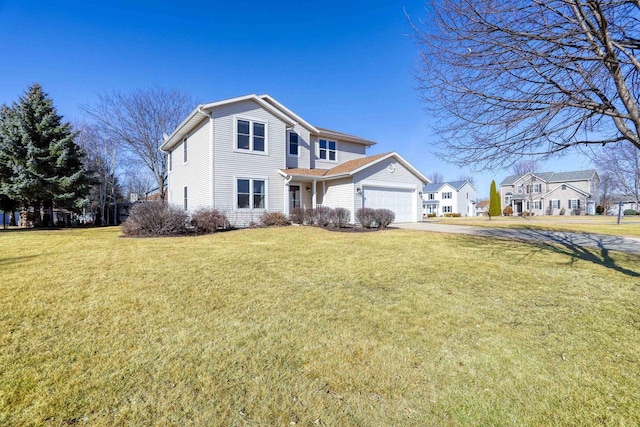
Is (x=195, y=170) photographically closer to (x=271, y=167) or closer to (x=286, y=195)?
(x=271, y=167)

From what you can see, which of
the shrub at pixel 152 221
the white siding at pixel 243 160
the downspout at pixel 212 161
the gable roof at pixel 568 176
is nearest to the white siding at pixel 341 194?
the white siding at pixel 243 160

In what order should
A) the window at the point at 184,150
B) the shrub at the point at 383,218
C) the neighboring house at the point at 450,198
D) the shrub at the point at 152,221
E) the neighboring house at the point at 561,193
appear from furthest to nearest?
1. the neighboring house at the point at 450,198
2. the neighboring house at the point at 561,193
3. the window at the point at 184,150
4. the shrub at the point at 383,218
5. the shrub at the point at 152,221

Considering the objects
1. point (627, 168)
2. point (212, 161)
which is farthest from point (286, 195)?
point (627, 168)

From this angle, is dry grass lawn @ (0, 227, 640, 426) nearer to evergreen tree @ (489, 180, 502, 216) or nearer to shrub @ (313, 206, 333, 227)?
shrub @ (313, 206, 333, 227)

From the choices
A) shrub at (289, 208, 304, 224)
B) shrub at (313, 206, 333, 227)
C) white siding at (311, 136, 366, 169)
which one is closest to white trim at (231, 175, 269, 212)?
shrub at (289, 208, 304, 224)

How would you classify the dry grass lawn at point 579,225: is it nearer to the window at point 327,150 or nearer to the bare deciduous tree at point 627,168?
the bare deciduous tree at point 627,168

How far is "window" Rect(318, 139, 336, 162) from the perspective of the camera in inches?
761

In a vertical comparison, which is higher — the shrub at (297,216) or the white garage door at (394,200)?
the white garage door at (394,200)

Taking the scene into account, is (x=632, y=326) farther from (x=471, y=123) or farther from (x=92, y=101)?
(x=92, y=101)

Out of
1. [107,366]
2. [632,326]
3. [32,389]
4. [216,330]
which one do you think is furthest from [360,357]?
[632,326]

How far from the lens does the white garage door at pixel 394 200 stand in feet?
54.9

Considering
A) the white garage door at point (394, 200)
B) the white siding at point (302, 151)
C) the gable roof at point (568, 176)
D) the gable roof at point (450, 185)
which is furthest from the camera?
the gable roof at point (450, 185)

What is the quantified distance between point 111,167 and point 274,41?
19.8 meters

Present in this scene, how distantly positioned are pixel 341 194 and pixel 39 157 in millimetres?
19750
